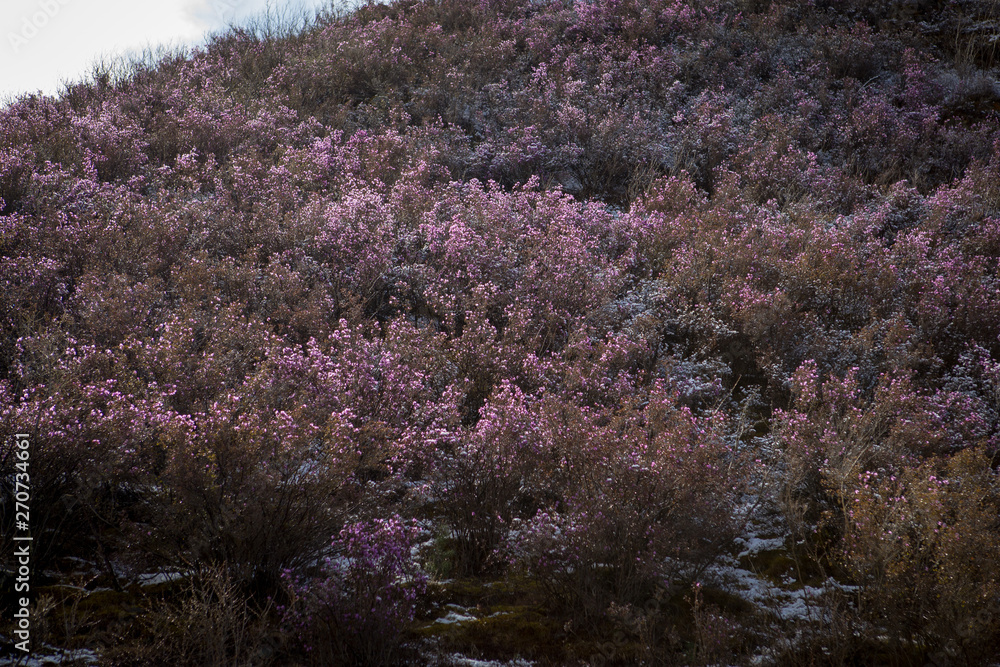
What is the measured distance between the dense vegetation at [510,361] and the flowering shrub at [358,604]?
3cm

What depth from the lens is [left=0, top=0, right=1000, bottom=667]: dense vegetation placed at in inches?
141

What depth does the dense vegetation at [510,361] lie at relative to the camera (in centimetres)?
359

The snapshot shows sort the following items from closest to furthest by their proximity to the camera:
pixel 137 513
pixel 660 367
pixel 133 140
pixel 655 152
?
pixel 137 513 → pixel 660 367 → pixel 133 140 → pixel 655 152

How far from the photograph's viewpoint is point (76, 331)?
17.3 feet

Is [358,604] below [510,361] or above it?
below

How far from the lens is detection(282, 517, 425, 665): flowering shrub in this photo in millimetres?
3277

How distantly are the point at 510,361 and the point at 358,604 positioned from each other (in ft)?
9.28

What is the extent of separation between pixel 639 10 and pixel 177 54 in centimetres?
1085

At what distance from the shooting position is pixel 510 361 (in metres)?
5.70

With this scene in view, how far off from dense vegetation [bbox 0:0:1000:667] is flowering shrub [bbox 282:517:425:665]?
27 mm

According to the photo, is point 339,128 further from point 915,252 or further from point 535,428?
point 915,252

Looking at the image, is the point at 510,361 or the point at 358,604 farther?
the point at 510,361

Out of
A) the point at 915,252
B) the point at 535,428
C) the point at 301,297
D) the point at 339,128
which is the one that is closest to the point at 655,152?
the point at 915,252

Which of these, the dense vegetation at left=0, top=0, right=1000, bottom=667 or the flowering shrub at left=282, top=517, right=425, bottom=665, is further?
the dense vegetation at left=0, top=0, right=1000, bottom=667
